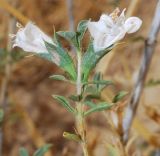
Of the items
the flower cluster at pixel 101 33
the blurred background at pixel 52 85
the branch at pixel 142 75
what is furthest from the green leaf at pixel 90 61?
the blurred background at pixel 52 85

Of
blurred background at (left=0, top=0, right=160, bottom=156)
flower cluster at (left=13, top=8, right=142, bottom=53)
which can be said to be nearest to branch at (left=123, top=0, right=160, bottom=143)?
flower cluster at (left=13, top=8, right=142, bottom=53)

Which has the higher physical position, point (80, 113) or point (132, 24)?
point (132, 24)

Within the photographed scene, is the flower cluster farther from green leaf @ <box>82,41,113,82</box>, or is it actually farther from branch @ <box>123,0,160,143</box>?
branch @ <box>123,0,160,143</box>

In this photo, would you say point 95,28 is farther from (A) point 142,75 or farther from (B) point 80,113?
(A) point 142,75

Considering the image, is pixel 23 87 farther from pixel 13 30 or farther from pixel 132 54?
pixel 13 30

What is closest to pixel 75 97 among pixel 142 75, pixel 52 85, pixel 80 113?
pixel 80 113

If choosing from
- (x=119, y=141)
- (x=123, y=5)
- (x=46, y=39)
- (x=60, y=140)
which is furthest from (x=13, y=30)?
(x=123, y=5)
